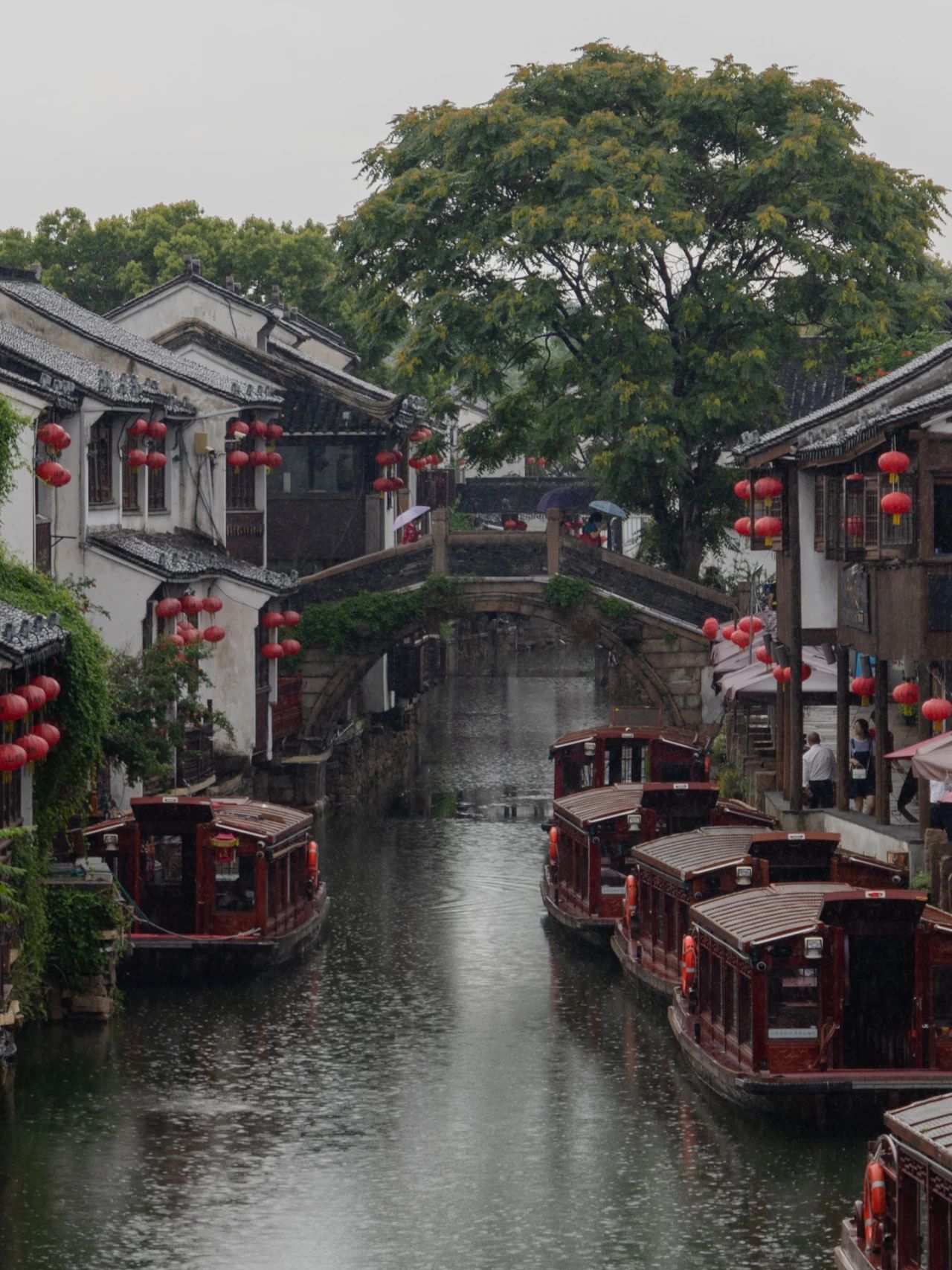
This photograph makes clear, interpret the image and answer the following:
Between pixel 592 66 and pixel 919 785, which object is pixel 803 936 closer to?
pixel 919 785

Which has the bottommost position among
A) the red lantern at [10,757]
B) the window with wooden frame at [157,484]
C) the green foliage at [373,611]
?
the red lantern at [10,757]

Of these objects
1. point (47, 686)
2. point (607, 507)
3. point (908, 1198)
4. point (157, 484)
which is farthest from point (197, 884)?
point (607, 507)

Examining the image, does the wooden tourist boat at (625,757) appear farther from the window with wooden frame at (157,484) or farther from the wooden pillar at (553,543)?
the window with wooden frame at (157,484)

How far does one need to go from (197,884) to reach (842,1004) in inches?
453

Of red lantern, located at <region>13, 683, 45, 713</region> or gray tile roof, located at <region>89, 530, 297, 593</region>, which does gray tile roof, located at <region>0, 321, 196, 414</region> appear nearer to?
gray tile roof, located at <region>89, 530, 297, 593</region>

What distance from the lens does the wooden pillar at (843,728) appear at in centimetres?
3741

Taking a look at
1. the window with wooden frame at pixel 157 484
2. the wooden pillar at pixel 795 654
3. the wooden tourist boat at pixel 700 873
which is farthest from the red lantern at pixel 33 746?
the window with wooden frame at pixel 157 484

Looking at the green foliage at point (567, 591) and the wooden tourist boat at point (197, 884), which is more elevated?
the green foliage at point (567, 591)

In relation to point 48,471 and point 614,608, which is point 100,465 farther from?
point 614,608

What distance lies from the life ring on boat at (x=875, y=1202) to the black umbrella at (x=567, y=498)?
59.6 metres

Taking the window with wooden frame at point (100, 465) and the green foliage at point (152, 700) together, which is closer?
the green foliage at point (152, 700)

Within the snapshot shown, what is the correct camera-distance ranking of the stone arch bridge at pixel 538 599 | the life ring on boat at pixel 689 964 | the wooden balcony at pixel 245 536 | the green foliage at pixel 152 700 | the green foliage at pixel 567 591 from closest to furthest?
the life ring on boat at pixel 689 964 → the green foliage at pixel 152 700 → the wooden balcony at pixel 245 536 → the green foliage at pixel 567 591 → the stone arch bridge at pixel 538 599

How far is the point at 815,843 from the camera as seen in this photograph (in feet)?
93.0

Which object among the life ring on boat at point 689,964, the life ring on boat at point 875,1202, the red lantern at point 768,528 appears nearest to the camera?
the life ring on boat at point 875,1202
